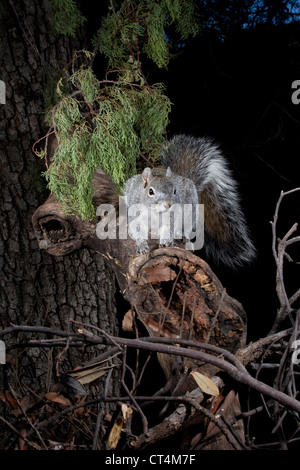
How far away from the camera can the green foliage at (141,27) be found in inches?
47.2

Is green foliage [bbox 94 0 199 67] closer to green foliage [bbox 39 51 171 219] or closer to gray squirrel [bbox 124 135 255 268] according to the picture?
green foliage [bbox 39 51 171 219]

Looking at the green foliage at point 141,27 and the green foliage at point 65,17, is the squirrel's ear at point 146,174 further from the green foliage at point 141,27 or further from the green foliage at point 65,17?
the green foliage at point 65,17

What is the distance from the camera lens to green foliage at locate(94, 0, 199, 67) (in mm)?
1199

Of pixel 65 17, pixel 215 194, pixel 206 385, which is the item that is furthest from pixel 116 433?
pixel 65 17

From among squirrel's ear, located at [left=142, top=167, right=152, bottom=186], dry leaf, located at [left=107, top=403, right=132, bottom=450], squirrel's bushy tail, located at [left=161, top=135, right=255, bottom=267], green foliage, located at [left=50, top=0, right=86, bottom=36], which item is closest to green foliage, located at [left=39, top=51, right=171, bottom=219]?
squirrel's ear, located at [left=142, top=167, right=152, bottom=186]

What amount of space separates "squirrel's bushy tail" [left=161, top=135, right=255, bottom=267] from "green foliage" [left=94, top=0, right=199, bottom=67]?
381 mm

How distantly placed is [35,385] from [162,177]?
40.1 inches

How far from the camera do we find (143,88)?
128 centimetres

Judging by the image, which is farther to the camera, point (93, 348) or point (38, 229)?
point (93, 348)

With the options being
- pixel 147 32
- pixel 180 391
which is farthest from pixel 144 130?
pixel 180 391

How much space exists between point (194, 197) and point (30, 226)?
692 mm

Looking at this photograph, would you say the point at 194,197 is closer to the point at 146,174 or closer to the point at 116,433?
the point at 146,174

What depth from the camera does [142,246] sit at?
1396mm
